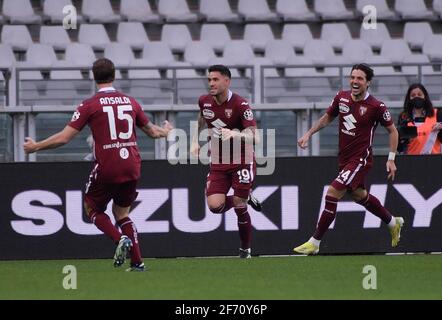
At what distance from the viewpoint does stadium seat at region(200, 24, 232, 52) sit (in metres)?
19.5

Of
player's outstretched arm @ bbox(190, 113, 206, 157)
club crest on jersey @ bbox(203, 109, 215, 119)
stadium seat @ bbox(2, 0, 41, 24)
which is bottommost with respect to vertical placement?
player's outstretched arm @ bbox(190, 113, 206, 157)

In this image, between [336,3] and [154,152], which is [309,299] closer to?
[154,152]

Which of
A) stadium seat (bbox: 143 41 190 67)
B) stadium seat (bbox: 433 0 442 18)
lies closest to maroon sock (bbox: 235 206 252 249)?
stadium seat (bbox: 143 41 190 67)

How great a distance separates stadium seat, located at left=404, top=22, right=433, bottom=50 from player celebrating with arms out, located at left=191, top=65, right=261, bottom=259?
8236 mm

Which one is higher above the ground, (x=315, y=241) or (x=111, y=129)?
(x=111, y=129)

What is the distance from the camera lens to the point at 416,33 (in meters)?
20.1

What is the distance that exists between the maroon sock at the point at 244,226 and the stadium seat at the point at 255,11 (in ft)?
27.0

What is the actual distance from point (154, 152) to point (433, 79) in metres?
4.36

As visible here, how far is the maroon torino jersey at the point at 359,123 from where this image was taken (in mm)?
12625

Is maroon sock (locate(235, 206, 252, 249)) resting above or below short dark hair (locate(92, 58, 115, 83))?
below

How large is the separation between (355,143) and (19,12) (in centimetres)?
899

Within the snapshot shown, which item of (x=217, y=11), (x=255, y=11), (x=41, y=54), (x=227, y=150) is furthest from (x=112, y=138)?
(x=255, y=11)

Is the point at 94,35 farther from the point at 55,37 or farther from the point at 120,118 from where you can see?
the point at 120,118

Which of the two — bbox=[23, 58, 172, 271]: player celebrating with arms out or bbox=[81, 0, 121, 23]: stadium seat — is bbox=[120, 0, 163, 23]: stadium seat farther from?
bbox=[23, 58, 172, 271]: player celebrating with arms out
